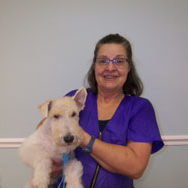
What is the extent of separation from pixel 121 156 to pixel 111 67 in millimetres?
622

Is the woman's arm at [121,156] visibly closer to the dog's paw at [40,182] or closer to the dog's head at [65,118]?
the dog's head at [65,118]

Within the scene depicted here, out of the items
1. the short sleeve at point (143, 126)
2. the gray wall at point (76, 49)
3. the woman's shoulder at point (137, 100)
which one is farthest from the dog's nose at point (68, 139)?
the gray wall at point (76, 49)

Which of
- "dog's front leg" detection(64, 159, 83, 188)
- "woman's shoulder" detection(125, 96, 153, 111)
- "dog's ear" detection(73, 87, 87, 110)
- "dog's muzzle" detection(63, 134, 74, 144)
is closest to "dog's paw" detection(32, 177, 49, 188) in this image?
"dog's front leg" detection(64, 159, 83, 188)

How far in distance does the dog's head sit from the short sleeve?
372 mm

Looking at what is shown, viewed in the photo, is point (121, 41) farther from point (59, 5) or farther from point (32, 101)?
point (32, 101)

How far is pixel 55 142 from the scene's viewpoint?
116 centimetres

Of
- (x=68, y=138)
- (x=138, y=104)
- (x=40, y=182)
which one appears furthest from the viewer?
(x=138, y=104)

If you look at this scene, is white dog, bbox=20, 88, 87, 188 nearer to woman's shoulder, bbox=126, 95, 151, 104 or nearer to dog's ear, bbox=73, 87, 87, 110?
dog's ear, bbox=73, 87, 87, 110

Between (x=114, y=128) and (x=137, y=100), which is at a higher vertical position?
(x=137, y=100)

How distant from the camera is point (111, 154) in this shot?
3.69 ft

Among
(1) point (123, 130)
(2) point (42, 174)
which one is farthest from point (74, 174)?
(1) point (123, 130)

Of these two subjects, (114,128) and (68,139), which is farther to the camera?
(114,128)

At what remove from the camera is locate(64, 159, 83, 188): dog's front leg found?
1273 mm

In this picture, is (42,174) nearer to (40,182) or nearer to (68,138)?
(40,182)
